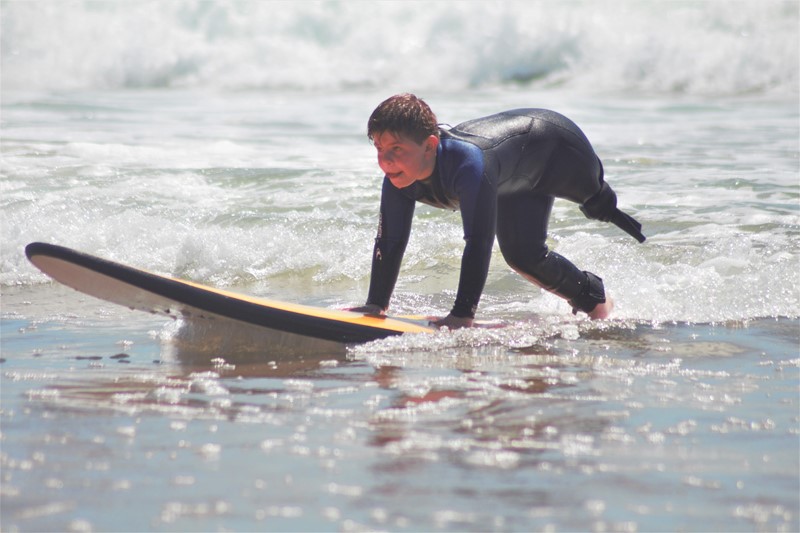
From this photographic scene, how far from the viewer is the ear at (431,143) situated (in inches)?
158

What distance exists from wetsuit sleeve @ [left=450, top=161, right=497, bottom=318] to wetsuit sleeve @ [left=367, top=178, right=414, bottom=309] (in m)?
0.30

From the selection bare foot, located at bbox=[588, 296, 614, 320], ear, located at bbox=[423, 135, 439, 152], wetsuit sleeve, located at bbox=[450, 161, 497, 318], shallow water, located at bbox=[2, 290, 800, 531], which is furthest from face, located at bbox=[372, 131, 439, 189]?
bare foot, located at bbox=[588, 296, 614, 320]

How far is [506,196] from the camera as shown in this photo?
4398mm

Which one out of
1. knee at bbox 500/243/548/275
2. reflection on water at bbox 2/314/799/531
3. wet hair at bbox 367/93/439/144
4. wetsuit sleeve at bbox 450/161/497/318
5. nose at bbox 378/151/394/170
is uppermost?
wet hair at bbox 367/93/439/144

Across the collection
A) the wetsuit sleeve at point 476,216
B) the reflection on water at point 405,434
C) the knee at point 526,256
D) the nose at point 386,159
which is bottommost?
the reflection on water at point 405,434

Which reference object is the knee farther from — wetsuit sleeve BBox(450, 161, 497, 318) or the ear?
the ear

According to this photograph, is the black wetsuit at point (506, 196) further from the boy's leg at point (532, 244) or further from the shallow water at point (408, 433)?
the shallow water at point (408, 433)

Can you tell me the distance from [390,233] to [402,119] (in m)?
0.52

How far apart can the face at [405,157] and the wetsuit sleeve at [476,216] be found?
14 cm

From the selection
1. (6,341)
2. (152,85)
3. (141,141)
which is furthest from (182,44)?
(6,341)

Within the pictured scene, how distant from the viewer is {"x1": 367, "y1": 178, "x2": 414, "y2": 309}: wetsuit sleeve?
4227 mm

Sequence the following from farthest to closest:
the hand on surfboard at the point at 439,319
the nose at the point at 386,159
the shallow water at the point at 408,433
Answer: the hand on surfboard at the point at 439,319 < the nose at the point at 386,159 < the shallow water at the point at 408,433

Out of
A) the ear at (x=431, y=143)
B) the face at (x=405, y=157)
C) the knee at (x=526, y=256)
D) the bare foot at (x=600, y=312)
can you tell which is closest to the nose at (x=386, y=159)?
the face at (x=405, y=157)

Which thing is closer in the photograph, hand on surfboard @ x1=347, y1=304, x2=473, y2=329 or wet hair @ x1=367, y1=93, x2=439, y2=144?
wet hair @ x1=367, y1=93, x2=439, y2=144
